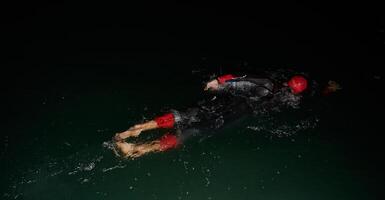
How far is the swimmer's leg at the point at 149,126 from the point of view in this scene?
17.1ft

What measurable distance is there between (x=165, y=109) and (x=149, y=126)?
3.58 feet

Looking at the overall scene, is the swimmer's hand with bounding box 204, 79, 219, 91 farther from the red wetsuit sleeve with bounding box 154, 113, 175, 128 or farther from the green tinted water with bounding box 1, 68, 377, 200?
the red wetsuit sleeve with bounding box 154, 113, 175, 128

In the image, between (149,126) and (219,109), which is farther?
(219,109)

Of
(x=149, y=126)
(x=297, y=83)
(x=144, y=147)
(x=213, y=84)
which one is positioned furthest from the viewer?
(x=297, y=83)

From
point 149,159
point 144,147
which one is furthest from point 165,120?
point 149,159

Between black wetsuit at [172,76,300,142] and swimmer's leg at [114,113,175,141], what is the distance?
12cm

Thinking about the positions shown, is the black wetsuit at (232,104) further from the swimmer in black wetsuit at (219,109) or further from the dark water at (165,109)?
the dark water at (165,109)

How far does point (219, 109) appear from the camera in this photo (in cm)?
582

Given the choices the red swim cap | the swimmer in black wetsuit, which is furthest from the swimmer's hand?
the red swim cap

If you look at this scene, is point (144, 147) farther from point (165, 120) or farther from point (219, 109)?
point (219, 109)

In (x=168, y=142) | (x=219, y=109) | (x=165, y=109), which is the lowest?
(x=168, y=142)

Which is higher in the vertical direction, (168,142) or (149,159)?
(168,142)

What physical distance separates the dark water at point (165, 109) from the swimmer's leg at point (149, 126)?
308 millimetres

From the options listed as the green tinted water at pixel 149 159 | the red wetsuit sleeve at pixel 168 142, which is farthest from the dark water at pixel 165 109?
the red wetsuit sleeve at pixel 168 142
